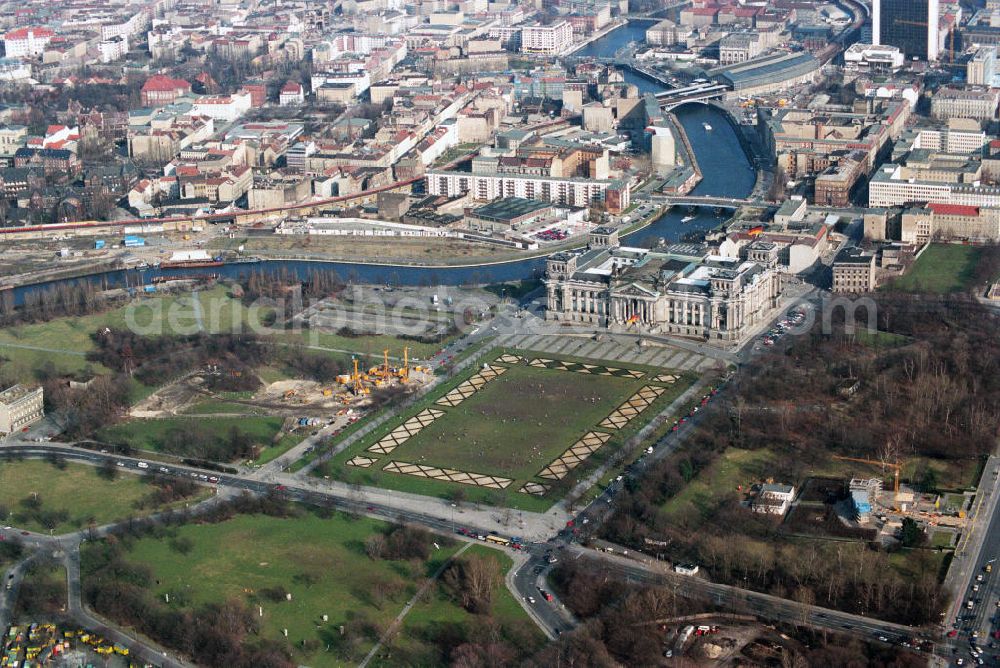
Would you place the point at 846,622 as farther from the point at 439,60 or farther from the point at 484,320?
the point at 439,60

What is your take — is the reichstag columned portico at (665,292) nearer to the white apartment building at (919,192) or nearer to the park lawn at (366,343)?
the park lawn at (366,343)

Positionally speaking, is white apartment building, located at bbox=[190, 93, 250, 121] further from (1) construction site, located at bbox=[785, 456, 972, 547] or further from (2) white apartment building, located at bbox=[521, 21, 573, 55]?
(1) construction site, located at bbox=[785, 456, 972, 547]

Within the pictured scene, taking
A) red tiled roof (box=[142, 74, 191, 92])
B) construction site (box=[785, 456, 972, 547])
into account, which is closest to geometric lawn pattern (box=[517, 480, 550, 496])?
construction site (box=[785, 456, 972, 547])

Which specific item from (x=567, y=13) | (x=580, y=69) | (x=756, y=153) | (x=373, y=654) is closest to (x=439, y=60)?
(x=580, y=69)

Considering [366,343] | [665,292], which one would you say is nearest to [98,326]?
[366,343]

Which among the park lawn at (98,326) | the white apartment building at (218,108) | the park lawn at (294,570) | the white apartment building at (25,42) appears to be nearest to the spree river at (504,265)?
the park lawn at (98,326)

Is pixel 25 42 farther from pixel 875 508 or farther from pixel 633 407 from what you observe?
pixel 875 508
